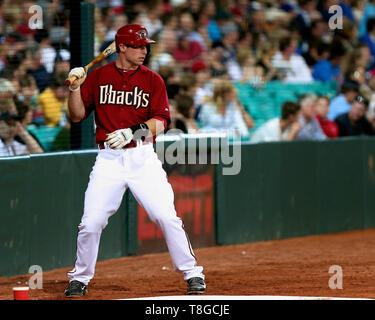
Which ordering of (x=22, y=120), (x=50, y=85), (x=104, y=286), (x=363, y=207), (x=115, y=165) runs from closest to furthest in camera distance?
(x=115, y=165)
(x=104, y=286)
(x=22, y=120)
(x=50, y=85)
(x=363, y=207)

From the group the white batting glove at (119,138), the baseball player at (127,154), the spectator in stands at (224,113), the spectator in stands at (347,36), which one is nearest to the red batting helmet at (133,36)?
the baseball player at (127,154)

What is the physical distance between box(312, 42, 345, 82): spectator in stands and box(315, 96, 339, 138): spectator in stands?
143cm

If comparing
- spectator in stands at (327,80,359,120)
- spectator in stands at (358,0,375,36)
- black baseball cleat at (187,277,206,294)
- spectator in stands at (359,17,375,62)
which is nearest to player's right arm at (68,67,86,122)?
black baseball cleat at (187,277,206,294)

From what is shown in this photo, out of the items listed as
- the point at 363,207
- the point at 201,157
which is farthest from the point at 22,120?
the point at 363,207

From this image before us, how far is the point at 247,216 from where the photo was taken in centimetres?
1119

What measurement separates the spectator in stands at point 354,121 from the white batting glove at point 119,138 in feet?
20.5

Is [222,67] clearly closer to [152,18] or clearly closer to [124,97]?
[152,18]

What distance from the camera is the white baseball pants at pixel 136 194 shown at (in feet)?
23.6

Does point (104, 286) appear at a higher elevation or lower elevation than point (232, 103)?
lower

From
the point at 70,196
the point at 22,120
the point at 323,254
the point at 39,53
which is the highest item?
the point at 39,53

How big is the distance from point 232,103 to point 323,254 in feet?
7.65

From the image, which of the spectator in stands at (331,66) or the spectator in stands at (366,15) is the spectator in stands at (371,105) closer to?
the spectator in stands at (331,66)

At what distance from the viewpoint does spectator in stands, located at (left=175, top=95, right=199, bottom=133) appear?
10.7 metres
